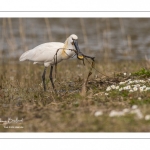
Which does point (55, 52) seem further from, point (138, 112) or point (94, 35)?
point (94, 35)

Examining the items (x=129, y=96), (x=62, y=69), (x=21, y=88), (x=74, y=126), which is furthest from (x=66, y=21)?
(x=74, y=126)

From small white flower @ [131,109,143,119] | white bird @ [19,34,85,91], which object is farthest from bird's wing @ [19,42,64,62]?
small white flower @ [131,109,143,119]

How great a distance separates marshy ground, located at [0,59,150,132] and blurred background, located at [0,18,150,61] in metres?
3.95

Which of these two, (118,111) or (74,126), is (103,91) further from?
(74,126)

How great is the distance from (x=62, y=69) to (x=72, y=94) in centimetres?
372

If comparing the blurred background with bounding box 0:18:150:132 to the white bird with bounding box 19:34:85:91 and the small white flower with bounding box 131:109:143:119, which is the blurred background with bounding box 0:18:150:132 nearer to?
the small white flower with bounding box 131:109:143:119

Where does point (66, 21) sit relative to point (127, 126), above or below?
above

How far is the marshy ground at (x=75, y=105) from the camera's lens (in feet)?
22.0

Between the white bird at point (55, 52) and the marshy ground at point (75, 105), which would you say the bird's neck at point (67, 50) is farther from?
the marshy ground at point (75, 105)

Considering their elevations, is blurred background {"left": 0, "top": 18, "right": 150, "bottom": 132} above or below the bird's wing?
below

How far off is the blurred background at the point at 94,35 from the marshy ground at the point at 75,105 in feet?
12.9

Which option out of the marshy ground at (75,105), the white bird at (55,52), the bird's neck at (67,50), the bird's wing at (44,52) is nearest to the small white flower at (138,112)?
the marshy ground at (75,105)

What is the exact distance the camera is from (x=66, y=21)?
21.0m

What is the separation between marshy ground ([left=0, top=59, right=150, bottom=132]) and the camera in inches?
264
